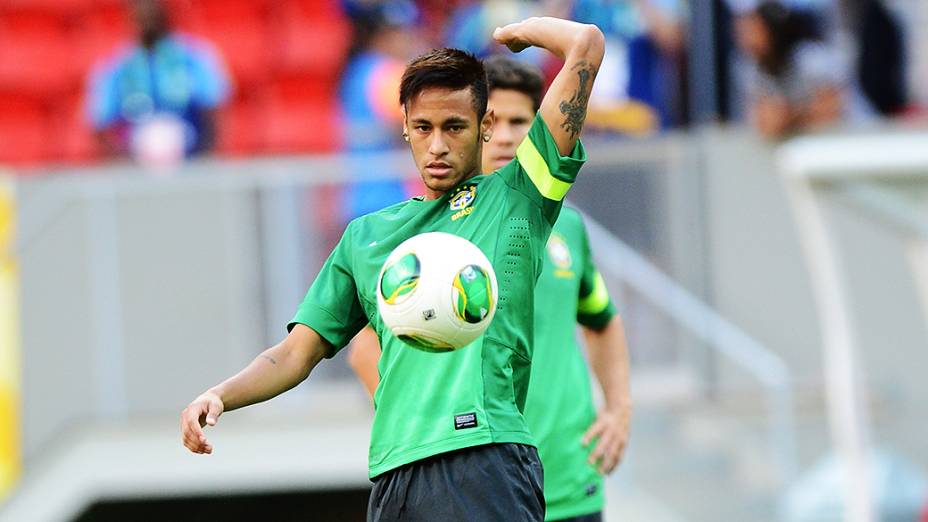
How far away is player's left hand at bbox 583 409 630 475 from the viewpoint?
496 cm

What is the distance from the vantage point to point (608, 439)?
4980 millimetres

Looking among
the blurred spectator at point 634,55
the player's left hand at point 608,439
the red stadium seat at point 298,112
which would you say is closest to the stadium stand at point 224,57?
the red stadium seat at point 298,112

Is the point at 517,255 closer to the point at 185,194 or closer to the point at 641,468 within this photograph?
the point at 641,468

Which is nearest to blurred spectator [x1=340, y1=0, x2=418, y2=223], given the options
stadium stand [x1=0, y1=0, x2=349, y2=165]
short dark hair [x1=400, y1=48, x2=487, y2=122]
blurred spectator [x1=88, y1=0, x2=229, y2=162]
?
stadium stand [x1=0, y1=0, x2=349, y2=165]

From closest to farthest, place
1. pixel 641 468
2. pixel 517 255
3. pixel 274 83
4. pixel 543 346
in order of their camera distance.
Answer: pixel 517 255 < pixel 543 346 < pixel 641 468 < pixel 274 83

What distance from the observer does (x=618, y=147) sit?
10.6 meters

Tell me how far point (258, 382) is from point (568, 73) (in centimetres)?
108

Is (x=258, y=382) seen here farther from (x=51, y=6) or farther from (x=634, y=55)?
(x=51, y=6)

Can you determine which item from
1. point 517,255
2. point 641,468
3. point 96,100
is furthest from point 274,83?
point 517,255

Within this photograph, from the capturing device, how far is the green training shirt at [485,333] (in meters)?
3.77

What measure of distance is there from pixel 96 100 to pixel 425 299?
8.42m

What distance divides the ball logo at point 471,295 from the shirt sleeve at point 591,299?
1.68 meters

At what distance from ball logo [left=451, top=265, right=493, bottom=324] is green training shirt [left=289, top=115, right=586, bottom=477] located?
0.15 metres

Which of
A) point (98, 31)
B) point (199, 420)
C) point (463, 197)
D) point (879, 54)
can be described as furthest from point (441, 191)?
point (98, 31)
